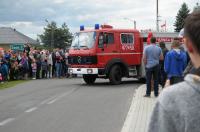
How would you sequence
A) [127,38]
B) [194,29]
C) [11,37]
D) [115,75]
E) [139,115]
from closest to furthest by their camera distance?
[194,29] → [139,115] → [115,75] → [127,38] → [11,37]

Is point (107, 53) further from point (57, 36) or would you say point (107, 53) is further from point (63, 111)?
point (57, 36)

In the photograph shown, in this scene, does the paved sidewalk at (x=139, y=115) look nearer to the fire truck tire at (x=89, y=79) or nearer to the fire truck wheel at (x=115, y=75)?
the fire truck wheel at (x=115, y=75)

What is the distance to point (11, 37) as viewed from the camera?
331 feet

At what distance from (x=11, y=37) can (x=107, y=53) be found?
81022 millimetres

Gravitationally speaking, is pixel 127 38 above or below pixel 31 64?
above

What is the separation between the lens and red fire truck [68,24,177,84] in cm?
2197

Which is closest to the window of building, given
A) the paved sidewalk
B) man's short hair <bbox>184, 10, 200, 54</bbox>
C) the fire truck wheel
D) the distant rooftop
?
the fire truck wheel

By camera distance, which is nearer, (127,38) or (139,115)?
(139,115)

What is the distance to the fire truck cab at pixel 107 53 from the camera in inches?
865

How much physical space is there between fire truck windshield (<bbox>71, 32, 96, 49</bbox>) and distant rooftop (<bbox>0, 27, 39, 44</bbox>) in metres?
76.1

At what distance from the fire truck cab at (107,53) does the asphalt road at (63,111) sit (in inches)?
125

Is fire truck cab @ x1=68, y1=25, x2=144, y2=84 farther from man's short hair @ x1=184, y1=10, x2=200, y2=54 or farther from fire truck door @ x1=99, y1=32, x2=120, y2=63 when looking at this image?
man's short hair @ x1=184, y1=10, x2=200, y2=54

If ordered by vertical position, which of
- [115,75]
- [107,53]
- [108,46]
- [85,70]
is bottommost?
[115,75]

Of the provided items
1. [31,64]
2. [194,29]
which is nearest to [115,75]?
[31,64]
